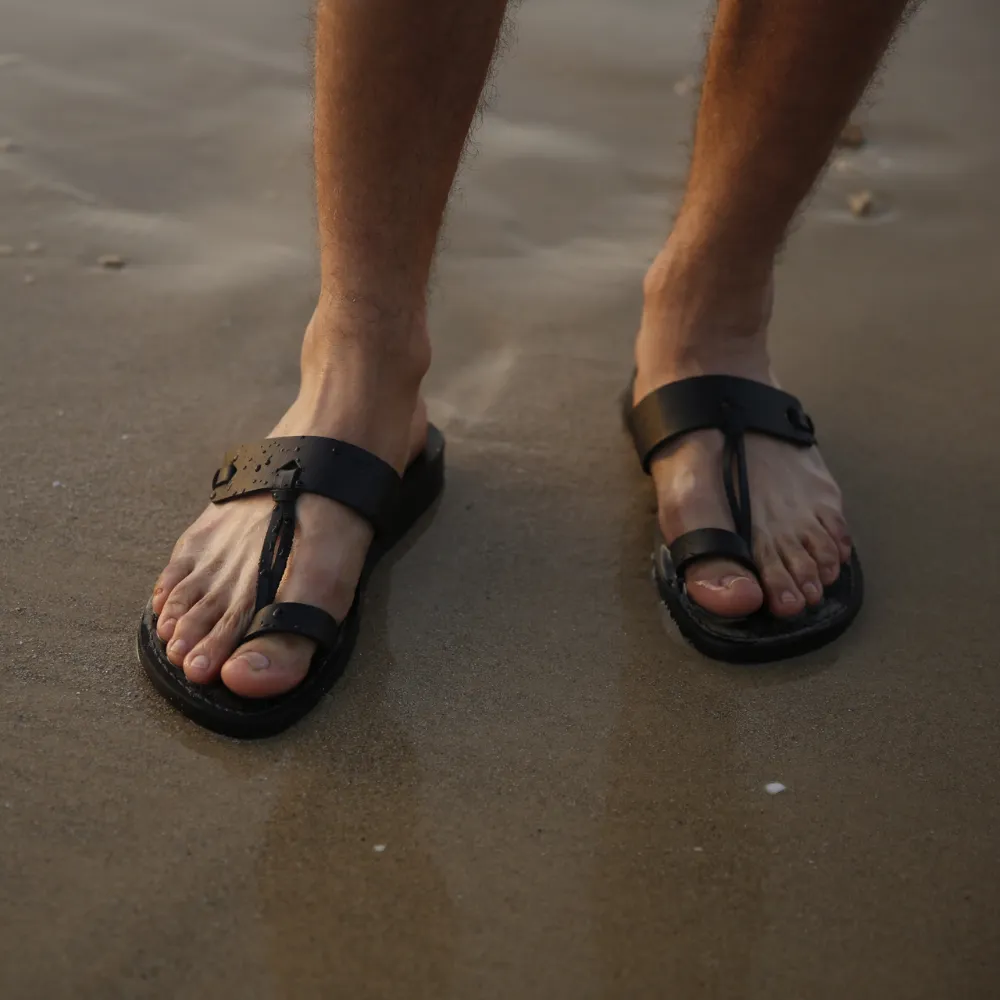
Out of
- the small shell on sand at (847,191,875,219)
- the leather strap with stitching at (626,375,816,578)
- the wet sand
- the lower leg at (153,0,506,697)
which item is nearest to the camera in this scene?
the wet sand

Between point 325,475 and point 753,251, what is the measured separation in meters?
0.69

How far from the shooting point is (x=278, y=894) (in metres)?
1.07

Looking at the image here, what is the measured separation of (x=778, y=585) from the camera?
136 centimetres

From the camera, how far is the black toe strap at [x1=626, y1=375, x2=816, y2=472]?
4.85ft

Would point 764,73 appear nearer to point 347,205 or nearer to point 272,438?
point 347,205

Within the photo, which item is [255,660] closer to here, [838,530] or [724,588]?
[724,588]

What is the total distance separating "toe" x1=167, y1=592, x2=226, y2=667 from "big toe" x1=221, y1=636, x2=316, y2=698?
0.06m

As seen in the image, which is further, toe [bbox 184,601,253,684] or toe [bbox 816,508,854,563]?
toe [bbox 816,508,854,563]

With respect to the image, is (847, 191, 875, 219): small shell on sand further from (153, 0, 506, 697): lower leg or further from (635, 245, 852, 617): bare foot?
(153, 0, 506, 697): lower leg

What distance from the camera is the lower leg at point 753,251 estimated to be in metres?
1.33

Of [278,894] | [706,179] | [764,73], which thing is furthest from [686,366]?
[278,894]

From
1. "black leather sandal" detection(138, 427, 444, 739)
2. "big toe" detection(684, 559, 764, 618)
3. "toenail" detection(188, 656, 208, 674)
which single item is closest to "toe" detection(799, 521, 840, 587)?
"big toe" detection(684, 559, 764, 618)

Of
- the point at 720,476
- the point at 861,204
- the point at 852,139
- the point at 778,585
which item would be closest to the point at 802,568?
the point at 778,585

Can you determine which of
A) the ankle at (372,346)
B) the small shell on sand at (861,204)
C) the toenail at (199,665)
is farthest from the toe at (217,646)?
the small shell on sand at (861,204)
